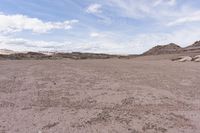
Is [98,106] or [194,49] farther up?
[194,49]

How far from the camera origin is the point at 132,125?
20.2ft

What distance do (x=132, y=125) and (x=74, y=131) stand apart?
4.10 ft

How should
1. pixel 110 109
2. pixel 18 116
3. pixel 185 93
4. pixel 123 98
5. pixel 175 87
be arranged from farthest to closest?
pixel 175 87 < pixel 185 93 < pixel 123 98 < pixel 110 109 < pixel 18 116

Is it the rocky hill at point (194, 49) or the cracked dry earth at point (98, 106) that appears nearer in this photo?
the cracked dry earth at point (98, 106)

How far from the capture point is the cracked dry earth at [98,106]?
239 inches

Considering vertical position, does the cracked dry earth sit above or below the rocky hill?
below

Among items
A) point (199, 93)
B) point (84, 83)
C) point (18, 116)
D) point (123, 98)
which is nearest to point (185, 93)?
point (199, 93)

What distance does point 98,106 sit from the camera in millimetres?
7602

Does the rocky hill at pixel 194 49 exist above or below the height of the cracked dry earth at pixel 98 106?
above

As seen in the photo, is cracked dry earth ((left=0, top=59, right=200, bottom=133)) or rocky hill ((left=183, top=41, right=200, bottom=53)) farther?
rocky hill ((left=183, top=41, right=200, bottom=53))

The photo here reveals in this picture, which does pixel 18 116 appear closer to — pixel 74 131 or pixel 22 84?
pixel 74 131

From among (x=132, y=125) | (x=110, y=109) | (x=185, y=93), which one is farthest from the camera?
(x=185, y=93)

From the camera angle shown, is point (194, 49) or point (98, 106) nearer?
point (98, 106)

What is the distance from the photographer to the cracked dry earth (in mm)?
6062
